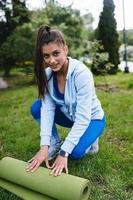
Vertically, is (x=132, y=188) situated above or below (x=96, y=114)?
below

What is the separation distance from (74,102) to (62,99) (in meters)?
0.13

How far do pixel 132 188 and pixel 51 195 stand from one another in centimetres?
71

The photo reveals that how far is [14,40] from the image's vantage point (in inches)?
421

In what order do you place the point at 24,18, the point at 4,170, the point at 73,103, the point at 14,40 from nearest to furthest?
the point at 4,170 → the point at 73,103 → the point at 14,40 → the point at 24,18

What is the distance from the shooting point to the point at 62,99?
11.0 ft

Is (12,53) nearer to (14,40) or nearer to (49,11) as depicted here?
(14,40)

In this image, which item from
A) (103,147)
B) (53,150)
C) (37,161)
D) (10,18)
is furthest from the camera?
(10,18)

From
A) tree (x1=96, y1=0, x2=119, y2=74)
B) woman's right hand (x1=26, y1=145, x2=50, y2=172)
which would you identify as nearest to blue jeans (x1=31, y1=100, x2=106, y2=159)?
woman's right hand (x1=26, y1=145, x2=50, y2=172)

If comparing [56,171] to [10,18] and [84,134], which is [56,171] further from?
[10,18]

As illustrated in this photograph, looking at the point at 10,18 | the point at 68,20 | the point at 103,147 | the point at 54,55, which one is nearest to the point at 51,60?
the point at 54,55

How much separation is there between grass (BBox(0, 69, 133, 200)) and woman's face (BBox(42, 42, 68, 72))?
0.93m

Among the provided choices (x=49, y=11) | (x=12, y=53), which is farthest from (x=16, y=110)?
(x=49, y=11)

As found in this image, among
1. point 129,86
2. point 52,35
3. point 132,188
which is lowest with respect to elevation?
point 129,86

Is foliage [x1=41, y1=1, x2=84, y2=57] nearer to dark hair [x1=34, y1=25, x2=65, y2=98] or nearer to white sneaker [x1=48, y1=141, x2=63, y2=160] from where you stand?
white sneaker [x1=48, y1=141, x2=63, y2=160]
